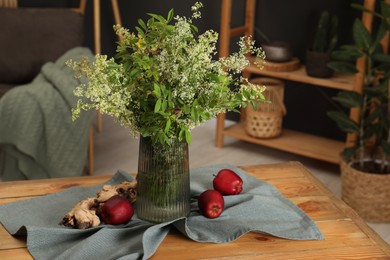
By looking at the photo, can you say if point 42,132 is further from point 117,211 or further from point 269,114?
point 117,211

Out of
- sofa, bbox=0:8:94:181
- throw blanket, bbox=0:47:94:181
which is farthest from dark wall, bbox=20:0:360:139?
throw blanket, bbox=0:47:94:181

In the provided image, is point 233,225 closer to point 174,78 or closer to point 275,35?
point 174,78

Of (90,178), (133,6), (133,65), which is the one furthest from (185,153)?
(133,6)

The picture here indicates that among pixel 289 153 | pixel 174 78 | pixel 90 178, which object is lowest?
pixel 289 153

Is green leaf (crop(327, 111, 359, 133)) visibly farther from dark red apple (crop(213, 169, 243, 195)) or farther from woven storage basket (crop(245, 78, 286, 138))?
dark red apple (crop(213, 169, 243, 195))

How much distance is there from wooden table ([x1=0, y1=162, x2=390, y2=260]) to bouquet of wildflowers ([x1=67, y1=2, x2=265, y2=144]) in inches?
11.2

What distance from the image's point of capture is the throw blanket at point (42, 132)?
119 inches

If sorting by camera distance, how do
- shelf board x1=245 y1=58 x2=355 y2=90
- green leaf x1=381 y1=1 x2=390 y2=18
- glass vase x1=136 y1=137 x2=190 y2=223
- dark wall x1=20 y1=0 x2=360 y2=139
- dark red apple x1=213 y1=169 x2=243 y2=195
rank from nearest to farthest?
glass vase x1=136 y1=137 x2=190 y2=223 < dark red apple x1=213 y1=169 x2=243 y2=195 < green leaf x1=381 y1=1 x2=390 y2=18 < shelf board x1=245 y1=58 x2=355 y2=90 < dark wall x1=20 y1=0 x2=360 y2=139

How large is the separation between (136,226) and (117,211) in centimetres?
6

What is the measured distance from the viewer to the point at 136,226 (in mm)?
1665

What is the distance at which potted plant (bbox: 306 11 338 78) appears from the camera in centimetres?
339

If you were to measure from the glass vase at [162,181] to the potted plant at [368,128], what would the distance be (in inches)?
59.6

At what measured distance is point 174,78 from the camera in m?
1.56

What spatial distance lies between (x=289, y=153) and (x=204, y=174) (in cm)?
195
